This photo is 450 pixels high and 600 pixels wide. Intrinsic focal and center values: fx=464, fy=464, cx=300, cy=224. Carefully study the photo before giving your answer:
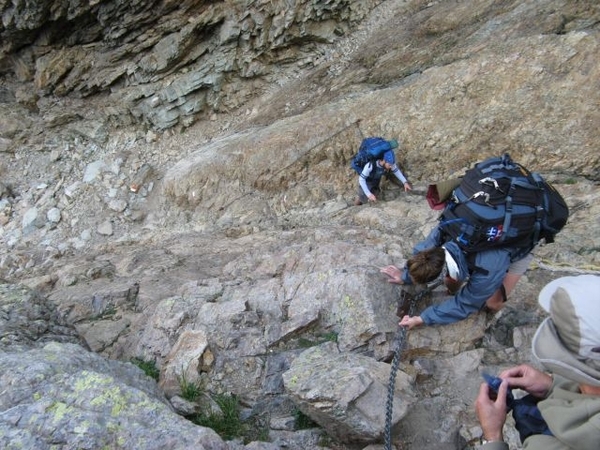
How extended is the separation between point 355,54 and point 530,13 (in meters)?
4.52

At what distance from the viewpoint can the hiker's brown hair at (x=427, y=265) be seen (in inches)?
173

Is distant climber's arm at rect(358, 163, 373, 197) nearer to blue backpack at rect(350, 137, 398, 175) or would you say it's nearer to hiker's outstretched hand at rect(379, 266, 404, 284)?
blue backpack at rect(350, 137, 398, 175)

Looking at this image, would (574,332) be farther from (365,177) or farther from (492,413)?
(365,177)

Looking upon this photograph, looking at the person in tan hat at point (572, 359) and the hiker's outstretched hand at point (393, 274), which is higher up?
the person in tan hat at point (572, 359)

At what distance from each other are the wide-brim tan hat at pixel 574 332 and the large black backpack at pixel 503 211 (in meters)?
1.94

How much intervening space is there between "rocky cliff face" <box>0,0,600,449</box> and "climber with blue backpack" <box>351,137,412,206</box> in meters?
0.43

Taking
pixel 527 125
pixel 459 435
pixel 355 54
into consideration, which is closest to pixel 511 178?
pixel 459 435

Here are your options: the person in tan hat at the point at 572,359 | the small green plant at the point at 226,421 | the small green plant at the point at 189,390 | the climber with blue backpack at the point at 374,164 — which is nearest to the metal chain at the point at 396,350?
the small green plant at the point at 226,421

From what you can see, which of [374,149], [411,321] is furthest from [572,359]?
[374,149]

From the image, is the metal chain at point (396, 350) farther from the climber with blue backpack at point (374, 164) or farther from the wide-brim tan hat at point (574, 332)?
the climber with blue backpack at point (374, 164)

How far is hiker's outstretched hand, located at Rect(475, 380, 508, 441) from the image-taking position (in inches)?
103

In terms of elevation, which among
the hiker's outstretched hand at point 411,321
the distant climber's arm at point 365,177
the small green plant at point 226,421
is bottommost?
the distant climber's arm at point 365,177

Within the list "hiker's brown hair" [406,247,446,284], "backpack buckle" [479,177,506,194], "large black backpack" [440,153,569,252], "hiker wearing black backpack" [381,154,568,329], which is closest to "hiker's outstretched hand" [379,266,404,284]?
"hiker's brown hair" [406,247,446,284]

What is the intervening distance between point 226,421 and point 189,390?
52 centimetres
